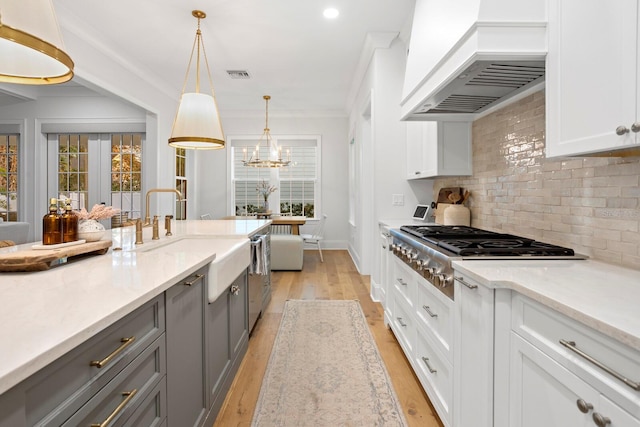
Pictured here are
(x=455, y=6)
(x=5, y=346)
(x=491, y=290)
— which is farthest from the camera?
(x=455, y=6)

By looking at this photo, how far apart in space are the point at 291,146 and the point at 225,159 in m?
1.45

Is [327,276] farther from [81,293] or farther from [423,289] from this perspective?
[81,293]

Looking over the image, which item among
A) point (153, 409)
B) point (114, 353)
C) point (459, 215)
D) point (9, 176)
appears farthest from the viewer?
point (9, 176)

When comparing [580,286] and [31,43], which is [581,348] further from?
[31,43]

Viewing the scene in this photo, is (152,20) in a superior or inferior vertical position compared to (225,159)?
superior

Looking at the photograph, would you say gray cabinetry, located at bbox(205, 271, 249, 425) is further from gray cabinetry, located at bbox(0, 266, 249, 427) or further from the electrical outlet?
the electrical outlet

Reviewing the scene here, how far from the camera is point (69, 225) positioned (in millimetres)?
1589

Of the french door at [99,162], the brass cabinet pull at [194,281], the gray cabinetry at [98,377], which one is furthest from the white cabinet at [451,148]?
the french door at [99,162]

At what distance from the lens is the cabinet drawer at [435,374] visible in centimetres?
164

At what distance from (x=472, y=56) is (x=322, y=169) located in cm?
610

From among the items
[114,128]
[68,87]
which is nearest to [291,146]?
[114,128]

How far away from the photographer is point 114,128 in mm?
5996

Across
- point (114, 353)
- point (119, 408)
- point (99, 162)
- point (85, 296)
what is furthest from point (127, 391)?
point (99, 162)

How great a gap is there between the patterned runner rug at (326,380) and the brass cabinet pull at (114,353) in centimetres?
111
